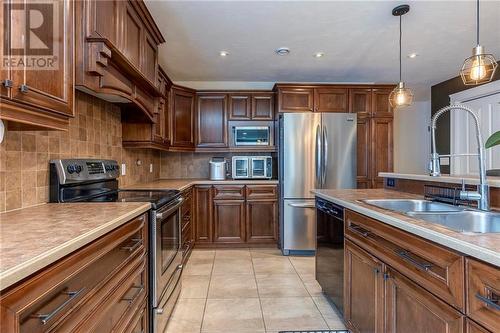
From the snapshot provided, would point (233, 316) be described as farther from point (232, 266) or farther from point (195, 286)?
point (232, 266)

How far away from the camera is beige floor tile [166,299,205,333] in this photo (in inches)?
82.4

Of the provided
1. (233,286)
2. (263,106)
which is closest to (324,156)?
(263,106)

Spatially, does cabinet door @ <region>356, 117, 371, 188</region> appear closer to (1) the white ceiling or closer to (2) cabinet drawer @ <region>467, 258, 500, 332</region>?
(1) the white ceiling

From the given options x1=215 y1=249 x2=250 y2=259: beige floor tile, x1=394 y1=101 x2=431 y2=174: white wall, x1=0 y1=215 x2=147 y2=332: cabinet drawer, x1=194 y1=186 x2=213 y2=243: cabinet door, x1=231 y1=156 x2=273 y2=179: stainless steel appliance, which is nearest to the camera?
x1=0 y1=215 x2=147 y2=332: cabinet drawer

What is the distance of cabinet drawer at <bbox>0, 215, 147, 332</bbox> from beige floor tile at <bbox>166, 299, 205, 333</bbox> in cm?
99

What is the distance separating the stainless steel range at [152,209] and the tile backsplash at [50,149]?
84 mm

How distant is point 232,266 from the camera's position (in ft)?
11.1

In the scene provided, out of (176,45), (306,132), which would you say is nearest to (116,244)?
(176,45)

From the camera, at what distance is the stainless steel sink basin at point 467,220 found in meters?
1.44

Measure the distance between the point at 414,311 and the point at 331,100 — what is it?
129 inches

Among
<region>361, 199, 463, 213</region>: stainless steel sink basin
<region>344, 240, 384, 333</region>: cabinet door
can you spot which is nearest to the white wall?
<region>361, 199, 463, 213</region>: stainless steel sink basin

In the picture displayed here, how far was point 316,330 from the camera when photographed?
6.73 feet

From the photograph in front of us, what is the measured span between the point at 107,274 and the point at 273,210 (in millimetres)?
3019

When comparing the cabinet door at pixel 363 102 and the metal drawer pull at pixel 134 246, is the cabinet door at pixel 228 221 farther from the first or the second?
the metal drawer pull at pixel 134 246
